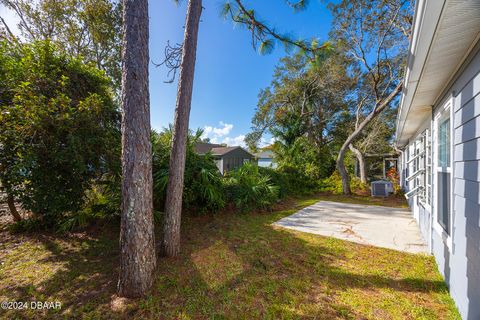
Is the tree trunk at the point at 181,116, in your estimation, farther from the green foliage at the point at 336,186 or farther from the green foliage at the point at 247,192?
the green foliage at the point at 336,186

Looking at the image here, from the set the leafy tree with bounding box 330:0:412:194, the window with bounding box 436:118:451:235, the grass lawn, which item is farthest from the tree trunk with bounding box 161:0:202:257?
the leafy tree with bounding box 330:0:412:194

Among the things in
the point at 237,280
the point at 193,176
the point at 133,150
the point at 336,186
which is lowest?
the point at 237,280

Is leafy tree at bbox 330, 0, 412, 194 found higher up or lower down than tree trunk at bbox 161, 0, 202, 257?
higher up

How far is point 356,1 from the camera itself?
6699 millimetres

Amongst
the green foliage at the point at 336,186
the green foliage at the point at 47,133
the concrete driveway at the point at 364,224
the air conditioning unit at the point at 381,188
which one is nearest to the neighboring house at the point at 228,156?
the green foliage at the point at 336,186

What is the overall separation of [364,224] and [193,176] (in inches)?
168

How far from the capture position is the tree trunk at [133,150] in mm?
2059

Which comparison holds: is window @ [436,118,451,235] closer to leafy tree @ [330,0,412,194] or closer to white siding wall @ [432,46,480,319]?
white siding wall @ [432,46,480,319]

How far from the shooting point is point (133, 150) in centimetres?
206

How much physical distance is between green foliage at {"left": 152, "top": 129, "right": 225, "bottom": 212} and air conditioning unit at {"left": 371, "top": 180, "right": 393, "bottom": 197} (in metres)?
6.79

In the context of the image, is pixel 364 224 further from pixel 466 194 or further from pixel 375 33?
pixel 375 33

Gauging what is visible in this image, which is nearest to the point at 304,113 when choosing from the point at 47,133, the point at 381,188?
the point at 381,188

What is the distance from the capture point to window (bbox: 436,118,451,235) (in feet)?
7.88

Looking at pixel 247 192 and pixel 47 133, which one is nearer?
pixel 47 133
